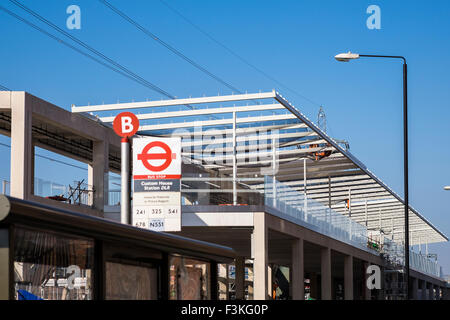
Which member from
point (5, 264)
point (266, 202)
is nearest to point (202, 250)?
point (5, 264)

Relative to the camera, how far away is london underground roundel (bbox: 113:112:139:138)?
21000 millimetres

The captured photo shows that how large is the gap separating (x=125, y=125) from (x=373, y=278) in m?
33.5

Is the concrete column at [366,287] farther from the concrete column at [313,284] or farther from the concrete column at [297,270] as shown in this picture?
the concrete column at [313,284]

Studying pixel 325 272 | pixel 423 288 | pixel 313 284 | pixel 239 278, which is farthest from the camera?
pixel 423 288

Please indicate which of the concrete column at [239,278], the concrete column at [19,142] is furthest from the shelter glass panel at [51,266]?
the concrete column at [239,278]

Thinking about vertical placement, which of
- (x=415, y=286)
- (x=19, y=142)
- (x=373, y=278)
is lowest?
(x=415, y=286)

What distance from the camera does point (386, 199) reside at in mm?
59188

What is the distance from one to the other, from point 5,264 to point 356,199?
52.0 meters

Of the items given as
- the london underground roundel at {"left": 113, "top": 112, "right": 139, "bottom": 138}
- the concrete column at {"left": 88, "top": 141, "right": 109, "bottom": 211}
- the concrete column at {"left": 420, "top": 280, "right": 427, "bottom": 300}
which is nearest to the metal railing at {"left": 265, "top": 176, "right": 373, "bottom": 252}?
the concrete column at {"left": 88, "top": 141, "right": 109, "bottom": 211}

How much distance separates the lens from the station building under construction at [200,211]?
845cm

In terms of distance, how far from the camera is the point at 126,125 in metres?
21.1

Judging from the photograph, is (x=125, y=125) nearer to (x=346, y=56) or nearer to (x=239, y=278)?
(x=346, y=56)

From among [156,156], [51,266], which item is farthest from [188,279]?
[156,156]
